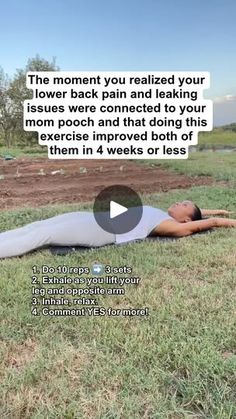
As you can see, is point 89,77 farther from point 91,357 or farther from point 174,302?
point 91,357

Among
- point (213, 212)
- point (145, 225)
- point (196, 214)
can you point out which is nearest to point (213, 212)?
point (213, 212)

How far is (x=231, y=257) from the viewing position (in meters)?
2.47

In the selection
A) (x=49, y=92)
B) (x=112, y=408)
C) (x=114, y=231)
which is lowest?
(x=112, y=408)

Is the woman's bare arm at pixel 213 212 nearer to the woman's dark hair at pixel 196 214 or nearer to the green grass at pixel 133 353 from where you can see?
the woman's dark hair at pixel 196 214

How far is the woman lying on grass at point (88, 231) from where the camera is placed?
8.55 feet

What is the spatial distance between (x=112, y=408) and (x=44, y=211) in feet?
9.64

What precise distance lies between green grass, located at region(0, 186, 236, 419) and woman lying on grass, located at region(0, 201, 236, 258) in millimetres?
273

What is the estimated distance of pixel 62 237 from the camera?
259 cm

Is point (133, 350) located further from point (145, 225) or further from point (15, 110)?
point (15, 110)

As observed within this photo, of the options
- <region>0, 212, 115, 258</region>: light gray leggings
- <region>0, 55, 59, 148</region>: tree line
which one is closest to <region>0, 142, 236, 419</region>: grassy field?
<region>0, 212, 115, 258</region>: light gray leggings

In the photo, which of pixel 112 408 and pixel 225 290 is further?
pixel 225 290

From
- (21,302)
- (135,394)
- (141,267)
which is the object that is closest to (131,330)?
(135,394)

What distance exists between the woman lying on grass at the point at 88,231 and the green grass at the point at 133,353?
273 millimetres

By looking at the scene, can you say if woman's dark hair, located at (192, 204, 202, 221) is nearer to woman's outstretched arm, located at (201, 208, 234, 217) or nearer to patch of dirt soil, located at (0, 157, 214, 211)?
woman's outstretched arm, located at (201, 208, 234, 217)
